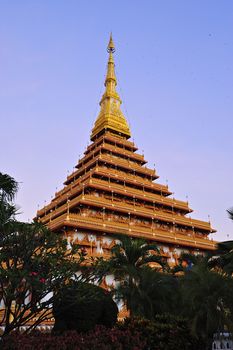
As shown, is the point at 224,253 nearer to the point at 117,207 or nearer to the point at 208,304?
the point at 208,304

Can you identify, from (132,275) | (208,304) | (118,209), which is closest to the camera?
(208,304)

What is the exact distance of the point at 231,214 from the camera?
19719 mm

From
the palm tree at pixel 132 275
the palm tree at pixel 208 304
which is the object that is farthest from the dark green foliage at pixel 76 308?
the palm tree at pixel 132 275

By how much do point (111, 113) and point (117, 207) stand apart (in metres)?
19.9

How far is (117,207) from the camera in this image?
3378cm

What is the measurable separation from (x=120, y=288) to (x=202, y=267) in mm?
5719

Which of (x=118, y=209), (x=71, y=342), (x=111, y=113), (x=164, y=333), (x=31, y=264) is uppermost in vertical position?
(x=111, y=113)

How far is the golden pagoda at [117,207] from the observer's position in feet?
100

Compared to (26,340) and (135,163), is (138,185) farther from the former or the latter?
(26,340)

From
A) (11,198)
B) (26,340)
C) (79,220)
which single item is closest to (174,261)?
(79,220)

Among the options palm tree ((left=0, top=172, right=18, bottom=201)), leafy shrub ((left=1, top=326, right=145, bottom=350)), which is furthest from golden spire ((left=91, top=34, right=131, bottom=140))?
leafy shrub ((left=1, top=326, right=145, bottom=350))

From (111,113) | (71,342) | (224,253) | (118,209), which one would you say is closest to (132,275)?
(224,253)

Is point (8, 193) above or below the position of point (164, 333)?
above

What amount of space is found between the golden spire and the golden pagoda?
0.19 metres
